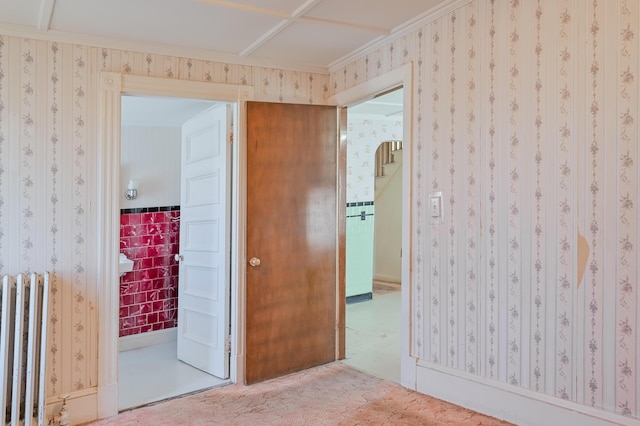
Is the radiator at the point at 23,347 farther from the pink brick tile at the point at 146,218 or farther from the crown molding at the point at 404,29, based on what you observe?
the crown molding at the point at 404,29

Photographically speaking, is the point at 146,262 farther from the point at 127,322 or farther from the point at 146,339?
the point at 146,339

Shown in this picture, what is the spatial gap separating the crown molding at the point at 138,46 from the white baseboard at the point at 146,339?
261cm

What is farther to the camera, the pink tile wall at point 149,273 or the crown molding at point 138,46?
the pink tile wall at point 149,273

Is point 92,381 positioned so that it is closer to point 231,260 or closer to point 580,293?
point 231,260

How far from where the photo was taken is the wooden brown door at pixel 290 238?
127 inches

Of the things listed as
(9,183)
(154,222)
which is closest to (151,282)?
(154,222)

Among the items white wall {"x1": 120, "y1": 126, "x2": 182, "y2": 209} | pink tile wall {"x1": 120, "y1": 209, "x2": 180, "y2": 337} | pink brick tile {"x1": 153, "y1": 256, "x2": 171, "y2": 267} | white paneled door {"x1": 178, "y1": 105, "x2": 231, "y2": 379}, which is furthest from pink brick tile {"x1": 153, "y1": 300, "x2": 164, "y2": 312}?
white wall {"x1": 120, "y1": 126, "x2": 182, "y2": 209}

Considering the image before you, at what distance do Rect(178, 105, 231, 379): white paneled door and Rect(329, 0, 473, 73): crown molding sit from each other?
0.96 metres

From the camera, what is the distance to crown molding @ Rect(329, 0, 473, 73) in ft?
8.39

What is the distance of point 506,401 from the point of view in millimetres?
2404

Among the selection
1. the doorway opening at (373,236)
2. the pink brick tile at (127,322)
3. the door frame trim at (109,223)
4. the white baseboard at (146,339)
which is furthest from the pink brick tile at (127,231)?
the doorway opening at (373,236)

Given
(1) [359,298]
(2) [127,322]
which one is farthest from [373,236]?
(2) [127,322]

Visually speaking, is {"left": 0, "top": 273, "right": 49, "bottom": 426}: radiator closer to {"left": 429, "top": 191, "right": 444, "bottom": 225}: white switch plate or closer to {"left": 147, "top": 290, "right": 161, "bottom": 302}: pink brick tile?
{"left": 147, "top": 290, "right": 161, "bottom": 302}: pink brick tile

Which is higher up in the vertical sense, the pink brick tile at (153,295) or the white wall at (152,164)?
the white wall at (152,164)
